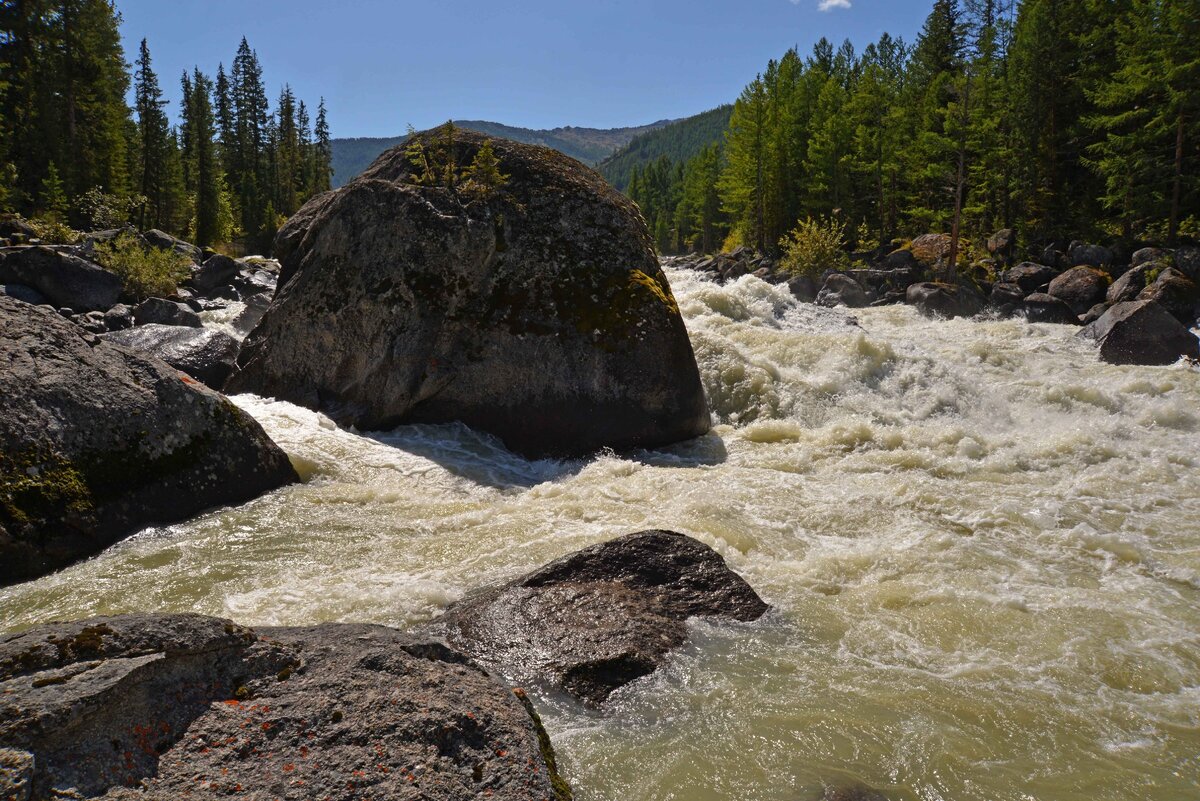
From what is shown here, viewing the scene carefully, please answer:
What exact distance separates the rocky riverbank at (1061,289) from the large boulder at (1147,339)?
0.06 feet

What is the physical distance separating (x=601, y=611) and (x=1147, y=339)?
16.2m

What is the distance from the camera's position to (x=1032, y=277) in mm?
26094

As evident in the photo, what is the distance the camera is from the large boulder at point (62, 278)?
18797 mm

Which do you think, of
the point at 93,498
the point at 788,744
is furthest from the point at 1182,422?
the point at 93,498

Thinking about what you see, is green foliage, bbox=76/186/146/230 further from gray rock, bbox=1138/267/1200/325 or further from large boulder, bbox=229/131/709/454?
gray rock, bbox=1138/267/1200/325

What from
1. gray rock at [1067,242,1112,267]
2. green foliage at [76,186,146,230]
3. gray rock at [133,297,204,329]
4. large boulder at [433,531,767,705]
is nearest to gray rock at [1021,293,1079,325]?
gray rock at [1067,242,1112,267]

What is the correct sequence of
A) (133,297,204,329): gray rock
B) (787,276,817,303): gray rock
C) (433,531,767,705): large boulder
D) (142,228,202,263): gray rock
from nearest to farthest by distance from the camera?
(433,531,767,705): large boulder
(133,297,204,329): gray rock
(787,276,817,303): gray rock
(142,228,202,263): gray rock

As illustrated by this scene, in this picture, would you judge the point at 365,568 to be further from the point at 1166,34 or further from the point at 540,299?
the point at 1166,34

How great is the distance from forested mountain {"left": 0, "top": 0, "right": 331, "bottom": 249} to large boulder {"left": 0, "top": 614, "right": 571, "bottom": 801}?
115 ft

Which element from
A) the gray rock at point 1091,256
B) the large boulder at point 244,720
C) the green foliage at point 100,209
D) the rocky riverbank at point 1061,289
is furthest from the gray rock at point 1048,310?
the green foliage at point 100,209

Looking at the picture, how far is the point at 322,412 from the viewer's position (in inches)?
428

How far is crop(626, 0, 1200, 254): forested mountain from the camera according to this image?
85.7 ft

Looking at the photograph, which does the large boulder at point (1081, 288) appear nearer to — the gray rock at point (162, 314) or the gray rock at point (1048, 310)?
the gray rock at point (1048, 310)

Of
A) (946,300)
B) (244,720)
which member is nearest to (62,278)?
(244,720)
